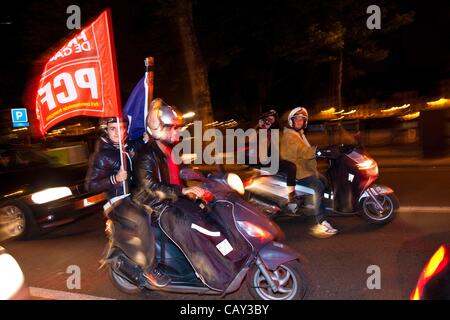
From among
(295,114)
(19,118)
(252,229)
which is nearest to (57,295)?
(252,229)

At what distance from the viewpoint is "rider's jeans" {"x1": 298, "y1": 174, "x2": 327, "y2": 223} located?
20.5 ft

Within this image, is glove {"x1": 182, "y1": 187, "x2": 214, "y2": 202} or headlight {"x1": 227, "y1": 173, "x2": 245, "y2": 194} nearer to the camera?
glove {"x1": 182, "y1": 187, "x2": 214, "y2": 202}

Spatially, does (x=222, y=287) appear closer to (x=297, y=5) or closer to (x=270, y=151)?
(x=270, y=151)

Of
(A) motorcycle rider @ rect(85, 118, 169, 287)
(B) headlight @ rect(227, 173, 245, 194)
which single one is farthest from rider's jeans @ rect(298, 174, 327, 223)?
(A) motorcycle rider @ rect(85, 118, 169, 287)

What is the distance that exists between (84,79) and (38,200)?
3.13 meters

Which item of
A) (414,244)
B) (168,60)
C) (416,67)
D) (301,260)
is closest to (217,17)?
(168,60)

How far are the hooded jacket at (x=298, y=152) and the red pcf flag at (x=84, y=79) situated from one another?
2.52 m

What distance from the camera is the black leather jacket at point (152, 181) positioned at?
4.02 m

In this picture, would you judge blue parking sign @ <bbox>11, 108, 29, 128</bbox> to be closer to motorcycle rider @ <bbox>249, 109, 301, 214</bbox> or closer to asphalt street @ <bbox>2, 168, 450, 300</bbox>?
asphalt street @ <bbox>2, 168, 450, 300</bbox>

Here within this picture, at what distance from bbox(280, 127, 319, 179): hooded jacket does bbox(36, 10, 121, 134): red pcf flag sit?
99.2 inches

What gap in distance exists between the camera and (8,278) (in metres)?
3.51

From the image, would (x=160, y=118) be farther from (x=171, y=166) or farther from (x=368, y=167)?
(x=368, y=167)

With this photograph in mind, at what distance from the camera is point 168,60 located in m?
16.6

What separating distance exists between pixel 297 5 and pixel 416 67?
26.9 metres
